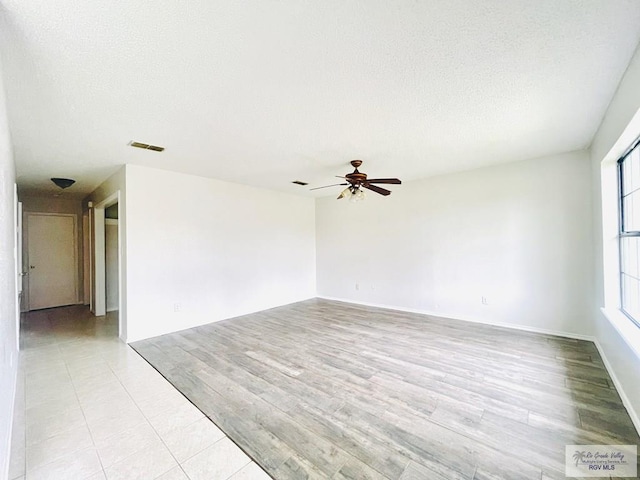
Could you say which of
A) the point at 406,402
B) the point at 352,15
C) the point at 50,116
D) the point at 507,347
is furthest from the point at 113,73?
the point at 507,347

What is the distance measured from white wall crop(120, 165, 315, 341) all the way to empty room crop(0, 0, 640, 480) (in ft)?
0.12

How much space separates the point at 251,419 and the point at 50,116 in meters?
3.11

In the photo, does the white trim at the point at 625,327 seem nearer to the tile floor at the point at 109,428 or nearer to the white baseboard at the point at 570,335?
the white baseboard at the point at 570,335

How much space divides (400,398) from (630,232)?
8.81 feet

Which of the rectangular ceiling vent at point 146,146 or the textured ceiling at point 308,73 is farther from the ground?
the textured ceiling at point 308,73

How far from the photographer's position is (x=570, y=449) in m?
1.73

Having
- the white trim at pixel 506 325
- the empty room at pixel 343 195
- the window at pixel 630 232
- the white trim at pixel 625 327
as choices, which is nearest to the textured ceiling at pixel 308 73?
the empty room at pixel 343 195

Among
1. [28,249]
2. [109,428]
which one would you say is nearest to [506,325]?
[109,428]

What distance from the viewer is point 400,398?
233 centimetres

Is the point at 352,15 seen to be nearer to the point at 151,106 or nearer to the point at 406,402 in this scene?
the point at 151,106

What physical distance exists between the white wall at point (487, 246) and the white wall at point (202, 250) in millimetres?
1644

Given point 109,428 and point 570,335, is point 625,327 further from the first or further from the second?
point 109,428
